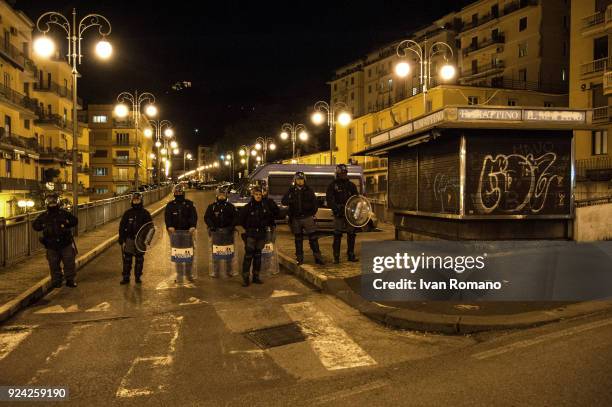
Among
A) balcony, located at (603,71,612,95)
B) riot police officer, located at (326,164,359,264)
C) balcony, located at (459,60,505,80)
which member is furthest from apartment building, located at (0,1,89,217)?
balcony, located at (459,60,505,80)

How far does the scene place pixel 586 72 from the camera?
34031 mm

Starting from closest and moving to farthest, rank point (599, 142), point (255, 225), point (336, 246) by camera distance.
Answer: point (255, 225) < point (336, 246) < point (599, 142)

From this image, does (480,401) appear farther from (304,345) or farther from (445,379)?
(304,345)

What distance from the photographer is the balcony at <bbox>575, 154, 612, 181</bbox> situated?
1197 inches

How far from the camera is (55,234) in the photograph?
9.49m

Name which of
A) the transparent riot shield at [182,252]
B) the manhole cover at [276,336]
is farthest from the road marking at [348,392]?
the transparent riot shield at [182,252]

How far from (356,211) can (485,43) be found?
46637mm

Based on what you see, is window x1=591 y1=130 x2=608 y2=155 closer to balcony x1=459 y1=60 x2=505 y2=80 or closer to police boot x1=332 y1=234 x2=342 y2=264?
balcony x1=459 y1=60 x2=505 y2=80

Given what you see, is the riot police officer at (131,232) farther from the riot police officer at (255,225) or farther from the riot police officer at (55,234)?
the riot police officer at (255,225)

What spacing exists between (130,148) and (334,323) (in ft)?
270

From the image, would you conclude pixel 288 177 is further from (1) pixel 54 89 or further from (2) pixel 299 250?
(1) pixel 54 89

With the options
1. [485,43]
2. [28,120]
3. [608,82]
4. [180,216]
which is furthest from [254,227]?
[485,43]

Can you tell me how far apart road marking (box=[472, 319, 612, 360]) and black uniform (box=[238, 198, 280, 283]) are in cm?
508

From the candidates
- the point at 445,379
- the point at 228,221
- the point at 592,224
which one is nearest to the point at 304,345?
the point at 445,379
